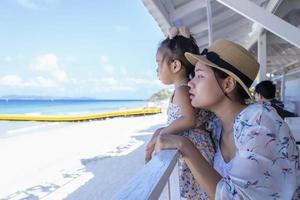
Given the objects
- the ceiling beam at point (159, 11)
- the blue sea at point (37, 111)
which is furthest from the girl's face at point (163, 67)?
the blue sea at point (37, 111)

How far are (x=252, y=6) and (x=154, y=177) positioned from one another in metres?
2.49

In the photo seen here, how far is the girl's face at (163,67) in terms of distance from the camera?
5.38ft

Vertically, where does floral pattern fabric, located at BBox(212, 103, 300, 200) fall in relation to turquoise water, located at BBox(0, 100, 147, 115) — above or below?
below

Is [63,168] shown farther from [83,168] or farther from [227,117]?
[227,117]

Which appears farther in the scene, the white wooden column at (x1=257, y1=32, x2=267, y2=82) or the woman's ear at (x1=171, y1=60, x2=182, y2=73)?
the white wooden column at (x1=257, y1=32, x2=267, y2=82)

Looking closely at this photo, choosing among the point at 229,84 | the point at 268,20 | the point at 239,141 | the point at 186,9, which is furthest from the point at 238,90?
the point at 186,9

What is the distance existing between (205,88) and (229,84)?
0.07 meters

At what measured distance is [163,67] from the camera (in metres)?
1.65

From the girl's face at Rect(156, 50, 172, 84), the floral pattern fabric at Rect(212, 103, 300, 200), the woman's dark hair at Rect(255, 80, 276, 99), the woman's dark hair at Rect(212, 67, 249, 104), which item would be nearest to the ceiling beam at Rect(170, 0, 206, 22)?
the woman's dark hair at Rect(255, 80, 276, 99)

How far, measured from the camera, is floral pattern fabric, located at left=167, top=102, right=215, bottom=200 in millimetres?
1405

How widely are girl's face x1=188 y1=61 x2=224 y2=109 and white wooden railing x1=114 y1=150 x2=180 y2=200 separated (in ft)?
0.65

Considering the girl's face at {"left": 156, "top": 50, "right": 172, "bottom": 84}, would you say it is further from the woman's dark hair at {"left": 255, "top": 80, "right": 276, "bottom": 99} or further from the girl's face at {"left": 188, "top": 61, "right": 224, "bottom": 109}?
the woman's dark hair at {"left": 255, "top": 80, "right": 276, "bottom": 99}

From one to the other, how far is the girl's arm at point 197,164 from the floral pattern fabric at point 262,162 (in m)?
0.03

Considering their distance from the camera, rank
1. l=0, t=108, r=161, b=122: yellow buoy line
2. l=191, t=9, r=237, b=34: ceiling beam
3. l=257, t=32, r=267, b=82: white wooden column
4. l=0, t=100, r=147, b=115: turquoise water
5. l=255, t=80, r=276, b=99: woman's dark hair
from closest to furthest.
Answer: l=255, t=80, r=276, b=99: woman's dark hair
l=257, t=32, r=267, b=82: white wooden column
l=191, t=9, r=237, b=34: ceiling beam
l=0, t=108, r=161, b=122: yellow buoy line
l=0, t=100, r=147, b=115: turquoise water
